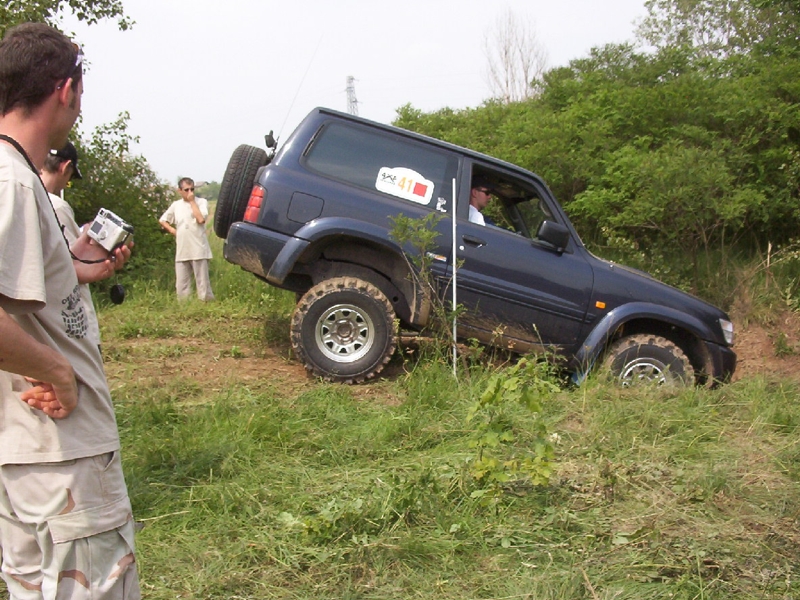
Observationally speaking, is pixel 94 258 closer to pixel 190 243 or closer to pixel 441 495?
pixel 441 495

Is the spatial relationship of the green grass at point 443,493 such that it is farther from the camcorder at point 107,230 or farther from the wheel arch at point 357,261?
the camcorder at point 107,230

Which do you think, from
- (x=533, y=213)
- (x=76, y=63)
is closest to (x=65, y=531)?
(x=76, y=63)

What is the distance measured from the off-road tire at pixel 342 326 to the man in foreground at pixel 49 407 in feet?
13.0

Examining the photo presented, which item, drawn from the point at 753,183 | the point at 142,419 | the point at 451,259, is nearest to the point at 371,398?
the point at 451,259

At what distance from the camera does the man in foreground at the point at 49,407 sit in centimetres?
179

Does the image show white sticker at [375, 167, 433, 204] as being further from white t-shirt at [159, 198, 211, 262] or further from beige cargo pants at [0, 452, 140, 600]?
beige cargo pants at [0, 452, 140, 600]

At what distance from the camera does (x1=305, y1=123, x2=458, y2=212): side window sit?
6160 mm

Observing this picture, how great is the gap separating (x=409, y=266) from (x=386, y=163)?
871 millimetres

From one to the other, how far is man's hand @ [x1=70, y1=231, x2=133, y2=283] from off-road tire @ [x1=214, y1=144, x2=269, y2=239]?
403cm

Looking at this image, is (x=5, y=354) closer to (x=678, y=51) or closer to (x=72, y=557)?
(x=72, y=557)

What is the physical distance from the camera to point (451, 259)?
6.07 metres

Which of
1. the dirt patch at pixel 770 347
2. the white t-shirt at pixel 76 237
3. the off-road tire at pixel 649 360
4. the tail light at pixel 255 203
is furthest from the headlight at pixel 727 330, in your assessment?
the white t-shirt at pixel 76 237

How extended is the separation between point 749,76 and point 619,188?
2.43 metres

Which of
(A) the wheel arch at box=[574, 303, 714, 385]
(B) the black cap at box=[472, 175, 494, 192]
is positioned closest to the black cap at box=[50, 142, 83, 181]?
(B) the black cap at box=[472, 175, 494, 192]
